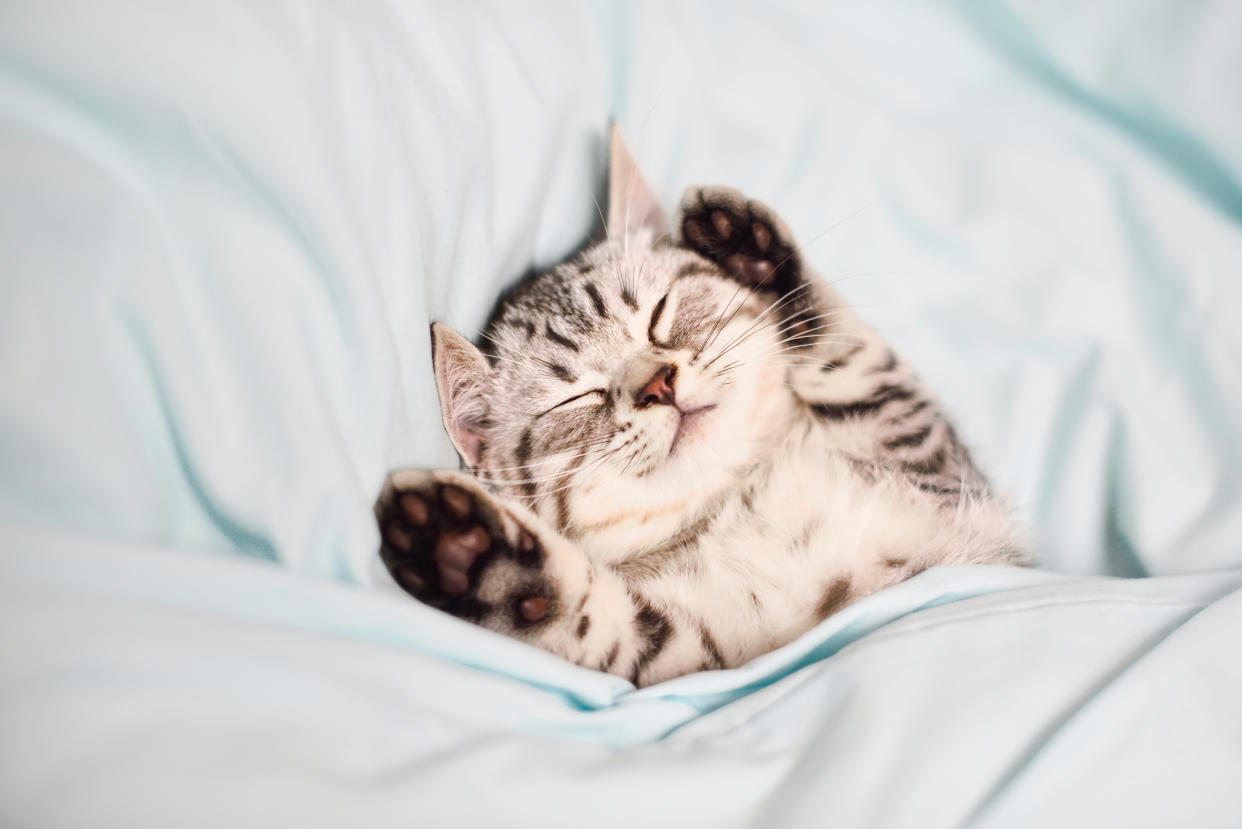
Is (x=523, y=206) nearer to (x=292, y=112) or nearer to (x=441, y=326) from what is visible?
(x=441, y=326)

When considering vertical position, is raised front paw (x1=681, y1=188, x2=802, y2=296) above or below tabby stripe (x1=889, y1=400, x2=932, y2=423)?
above

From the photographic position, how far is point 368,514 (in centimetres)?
73

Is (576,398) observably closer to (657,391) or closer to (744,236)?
(657,391)

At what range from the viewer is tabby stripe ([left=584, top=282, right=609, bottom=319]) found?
1136 mm

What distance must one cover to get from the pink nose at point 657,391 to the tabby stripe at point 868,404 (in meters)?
0.29

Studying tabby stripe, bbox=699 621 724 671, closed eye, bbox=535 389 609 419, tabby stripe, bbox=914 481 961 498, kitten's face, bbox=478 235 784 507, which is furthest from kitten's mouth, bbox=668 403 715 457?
tabby stripe, bbox=914 481 961 498

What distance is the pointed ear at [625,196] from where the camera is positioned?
1.18m

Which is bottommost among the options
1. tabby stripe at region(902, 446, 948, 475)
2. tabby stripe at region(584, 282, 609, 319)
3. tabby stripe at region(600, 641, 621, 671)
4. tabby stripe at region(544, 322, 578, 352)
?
tabby stripe at region(600, 641, 621, 671)

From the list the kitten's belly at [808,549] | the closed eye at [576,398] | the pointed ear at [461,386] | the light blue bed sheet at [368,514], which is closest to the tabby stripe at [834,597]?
the kitten's belly at [808,549]

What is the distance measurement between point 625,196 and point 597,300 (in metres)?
0.18

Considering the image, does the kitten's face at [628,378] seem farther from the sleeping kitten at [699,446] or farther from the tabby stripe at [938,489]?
the tabby stripe at [938,489]

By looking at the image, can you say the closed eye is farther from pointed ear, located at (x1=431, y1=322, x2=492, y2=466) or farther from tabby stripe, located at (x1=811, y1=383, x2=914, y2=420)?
tabby stripe, located at (x1=811, y1=383, x2=914, y2=420)

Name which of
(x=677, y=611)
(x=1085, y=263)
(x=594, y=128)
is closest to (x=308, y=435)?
(x=677, y=611)

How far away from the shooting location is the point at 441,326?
0.95 metres
